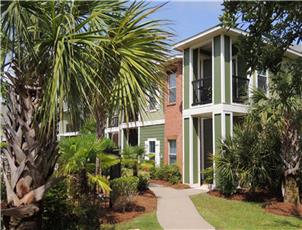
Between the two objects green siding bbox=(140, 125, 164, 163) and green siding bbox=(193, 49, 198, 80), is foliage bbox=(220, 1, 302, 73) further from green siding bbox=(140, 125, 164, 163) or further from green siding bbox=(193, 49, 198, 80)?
green siding bbox=(140, 125, 164, 163)

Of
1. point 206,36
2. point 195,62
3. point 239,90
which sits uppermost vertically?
point 206,36

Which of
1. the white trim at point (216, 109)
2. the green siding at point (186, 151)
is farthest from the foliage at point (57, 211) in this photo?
the green siding at point (186, 151)

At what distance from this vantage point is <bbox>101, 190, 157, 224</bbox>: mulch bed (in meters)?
11.2

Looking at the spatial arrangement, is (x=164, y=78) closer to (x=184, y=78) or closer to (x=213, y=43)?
(x=213, y=43)

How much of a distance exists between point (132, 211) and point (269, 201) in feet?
17.6

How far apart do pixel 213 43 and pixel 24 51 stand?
44.7ft

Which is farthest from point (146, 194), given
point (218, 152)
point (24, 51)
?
point (24, 51)

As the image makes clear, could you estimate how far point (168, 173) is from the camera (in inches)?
773

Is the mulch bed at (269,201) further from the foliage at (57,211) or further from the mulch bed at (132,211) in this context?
the foliage at (57,211)

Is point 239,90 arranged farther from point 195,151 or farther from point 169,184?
point 169,184

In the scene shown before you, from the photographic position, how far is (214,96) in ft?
57.8

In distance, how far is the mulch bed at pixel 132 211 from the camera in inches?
442

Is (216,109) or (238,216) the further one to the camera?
(216,109)

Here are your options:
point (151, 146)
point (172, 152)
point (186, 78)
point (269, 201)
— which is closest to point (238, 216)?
point (269, 201)
